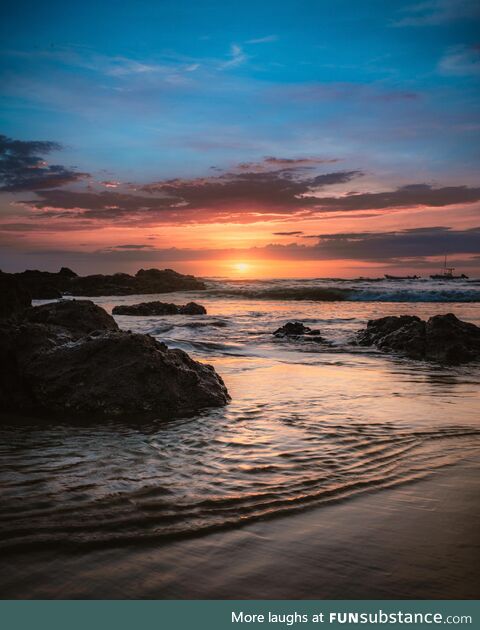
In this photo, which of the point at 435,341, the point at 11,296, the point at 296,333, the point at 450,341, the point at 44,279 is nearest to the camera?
the point at 11,296

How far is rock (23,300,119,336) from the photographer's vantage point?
8.29 m

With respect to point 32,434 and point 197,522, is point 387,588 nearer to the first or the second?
point 197,522

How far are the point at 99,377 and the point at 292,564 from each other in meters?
3.69

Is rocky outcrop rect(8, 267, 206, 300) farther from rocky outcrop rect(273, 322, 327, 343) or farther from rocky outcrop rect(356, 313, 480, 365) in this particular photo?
rocky outcrop rect(356, 313, 480, 365)

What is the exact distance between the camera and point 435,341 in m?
10.8

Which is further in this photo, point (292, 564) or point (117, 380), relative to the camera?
point (117, 380)

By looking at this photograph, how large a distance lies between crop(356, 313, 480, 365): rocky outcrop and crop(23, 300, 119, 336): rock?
20.5ft

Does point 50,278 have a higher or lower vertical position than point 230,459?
higher

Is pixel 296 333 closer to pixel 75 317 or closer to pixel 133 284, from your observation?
pixel 75 317

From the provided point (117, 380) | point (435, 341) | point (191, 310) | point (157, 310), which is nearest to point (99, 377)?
point (117, 380)

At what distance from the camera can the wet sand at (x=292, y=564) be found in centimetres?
228

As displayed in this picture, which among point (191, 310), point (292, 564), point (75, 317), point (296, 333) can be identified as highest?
point (75, 317)

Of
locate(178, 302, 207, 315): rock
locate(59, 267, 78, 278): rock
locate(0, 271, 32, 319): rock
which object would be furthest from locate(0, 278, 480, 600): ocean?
locate(59, 267, 78, 278): rock
